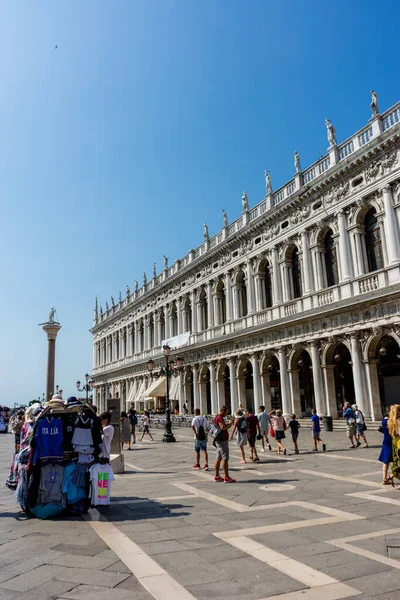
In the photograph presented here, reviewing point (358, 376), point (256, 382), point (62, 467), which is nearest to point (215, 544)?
point (62, 467)

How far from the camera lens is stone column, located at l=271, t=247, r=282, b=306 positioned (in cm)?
2673

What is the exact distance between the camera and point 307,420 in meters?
24.0

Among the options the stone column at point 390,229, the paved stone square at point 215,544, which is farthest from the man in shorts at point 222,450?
the stone column at point 390,229

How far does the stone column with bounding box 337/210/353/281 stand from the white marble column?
26.2 feet

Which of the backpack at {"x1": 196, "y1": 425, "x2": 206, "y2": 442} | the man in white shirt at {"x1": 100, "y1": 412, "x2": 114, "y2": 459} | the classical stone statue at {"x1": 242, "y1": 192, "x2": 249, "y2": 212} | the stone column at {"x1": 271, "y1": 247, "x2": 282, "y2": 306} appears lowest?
the backpack at {"x1": 196, "y1": 425, "x2": 206, "y2": 442}

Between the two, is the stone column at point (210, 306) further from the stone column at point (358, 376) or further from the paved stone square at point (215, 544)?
the paved stone square at point (215, 544)

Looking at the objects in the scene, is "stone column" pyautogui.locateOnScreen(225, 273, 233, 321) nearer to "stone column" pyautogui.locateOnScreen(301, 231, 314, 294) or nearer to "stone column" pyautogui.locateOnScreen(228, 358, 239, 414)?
"stone column" pyautogui.locateOnScreen(228, 358, 239, 414)

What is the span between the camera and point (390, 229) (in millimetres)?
19844

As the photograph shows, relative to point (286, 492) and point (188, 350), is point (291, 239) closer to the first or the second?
point (188, 350)

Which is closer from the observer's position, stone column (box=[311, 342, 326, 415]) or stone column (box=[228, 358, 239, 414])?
stone column (box=[311, 342, 326, 415])

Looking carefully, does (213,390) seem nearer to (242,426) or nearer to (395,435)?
(242,426)

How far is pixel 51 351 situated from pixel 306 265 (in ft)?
60.9

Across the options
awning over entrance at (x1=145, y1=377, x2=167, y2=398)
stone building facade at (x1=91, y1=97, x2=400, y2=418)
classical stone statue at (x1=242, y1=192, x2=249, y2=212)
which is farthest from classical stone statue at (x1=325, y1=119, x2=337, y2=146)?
awning over entrance at (x1=145, y1=377, x2=167, y2=398)

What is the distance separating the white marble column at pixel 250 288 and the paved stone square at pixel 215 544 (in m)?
20.0
